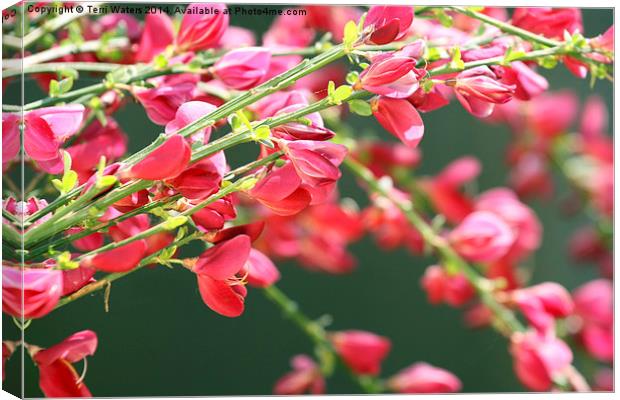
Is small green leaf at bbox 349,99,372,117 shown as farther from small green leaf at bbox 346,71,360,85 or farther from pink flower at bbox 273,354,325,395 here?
pink flower at bbox 273,354,325,395

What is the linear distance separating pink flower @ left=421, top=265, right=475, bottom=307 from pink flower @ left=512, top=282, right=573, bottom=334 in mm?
54

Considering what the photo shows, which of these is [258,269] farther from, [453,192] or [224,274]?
[453,192]

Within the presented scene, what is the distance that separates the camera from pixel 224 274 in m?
0.39

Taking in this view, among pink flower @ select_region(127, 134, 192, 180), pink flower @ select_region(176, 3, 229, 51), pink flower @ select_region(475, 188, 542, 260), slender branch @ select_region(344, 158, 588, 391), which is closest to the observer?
pink flower @ select_region(127, 134, 192, 180)

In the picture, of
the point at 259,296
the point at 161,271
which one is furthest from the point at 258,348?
the point at 161,271

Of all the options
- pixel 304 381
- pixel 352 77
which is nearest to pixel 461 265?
pixel 304 381

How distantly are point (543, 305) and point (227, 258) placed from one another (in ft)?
0.92

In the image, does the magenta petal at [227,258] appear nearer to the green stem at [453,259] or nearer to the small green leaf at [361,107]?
the small green leaf at [361,107]

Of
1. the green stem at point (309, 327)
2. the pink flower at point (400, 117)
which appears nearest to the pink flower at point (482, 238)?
the green stem at point (309, 327)

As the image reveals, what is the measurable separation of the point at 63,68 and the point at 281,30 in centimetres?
16

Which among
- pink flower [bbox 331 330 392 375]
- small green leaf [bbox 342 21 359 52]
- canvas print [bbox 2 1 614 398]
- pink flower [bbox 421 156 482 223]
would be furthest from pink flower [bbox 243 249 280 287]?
pink flower [bbox 421 156 482 223]

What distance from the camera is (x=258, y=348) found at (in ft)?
2.44

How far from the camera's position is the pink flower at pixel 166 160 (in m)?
0.34

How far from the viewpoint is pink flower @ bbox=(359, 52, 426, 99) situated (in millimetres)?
361
